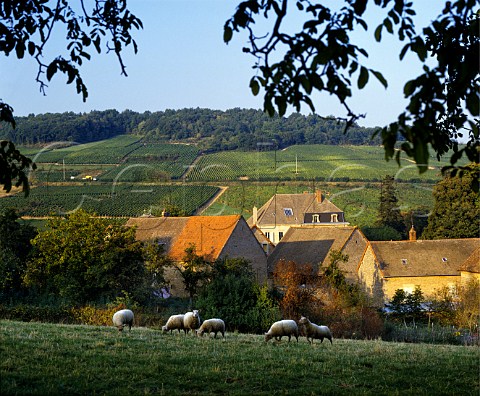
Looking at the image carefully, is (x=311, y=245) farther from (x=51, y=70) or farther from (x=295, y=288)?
(x=51, y=70)

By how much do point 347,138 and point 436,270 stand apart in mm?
88806

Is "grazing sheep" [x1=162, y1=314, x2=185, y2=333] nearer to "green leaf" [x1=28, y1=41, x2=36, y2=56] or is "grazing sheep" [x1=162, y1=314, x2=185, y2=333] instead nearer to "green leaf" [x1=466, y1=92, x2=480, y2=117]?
"green leaf" [x1=28, y1=41, x2=36, y2=56]

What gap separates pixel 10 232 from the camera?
4972 centimetres

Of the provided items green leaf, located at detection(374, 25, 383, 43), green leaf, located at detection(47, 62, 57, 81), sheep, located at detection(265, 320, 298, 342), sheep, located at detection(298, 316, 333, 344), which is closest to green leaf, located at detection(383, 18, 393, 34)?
green leaf, located at detection(374, 25, 383, 43)

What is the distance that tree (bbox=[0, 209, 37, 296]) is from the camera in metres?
46.0

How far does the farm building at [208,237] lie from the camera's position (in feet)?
180

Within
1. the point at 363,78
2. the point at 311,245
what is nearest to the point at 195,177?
the point at 311,245

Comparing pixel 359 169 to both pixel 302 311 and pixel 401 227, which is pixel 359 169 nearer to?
pixel 401 227

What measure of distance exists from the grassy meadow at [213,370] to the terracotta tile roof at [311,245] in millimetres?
46608

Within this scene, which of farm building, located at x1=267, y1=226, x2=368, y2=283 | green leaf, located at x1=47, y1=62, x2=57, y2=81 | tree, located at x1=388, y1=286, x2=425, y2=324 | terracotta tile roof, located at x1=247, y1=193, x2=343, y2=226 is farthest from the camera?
terracotta tile roof, located at x1=247, y1=193, x2=343, y2=226

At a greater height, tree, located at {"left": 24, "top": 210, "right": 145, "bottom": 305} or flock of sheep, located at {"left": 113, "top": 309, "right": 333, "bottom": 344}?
flock of sheep, located at {"left": 113, "top": 309, "right": 333, "bottom": 344}

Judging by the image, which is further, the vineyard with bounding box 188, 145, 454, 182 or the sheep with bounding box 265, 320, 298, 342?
the vineyard with bounding box 188, 145, 454, 182

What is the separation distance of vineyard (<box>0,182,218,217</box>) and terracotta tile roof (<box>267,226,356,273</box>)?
428 inches

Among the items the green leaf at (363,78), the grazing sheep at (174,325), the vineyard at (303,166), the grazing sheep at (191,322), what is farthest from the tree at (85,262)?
the vineyard at (303,166)
